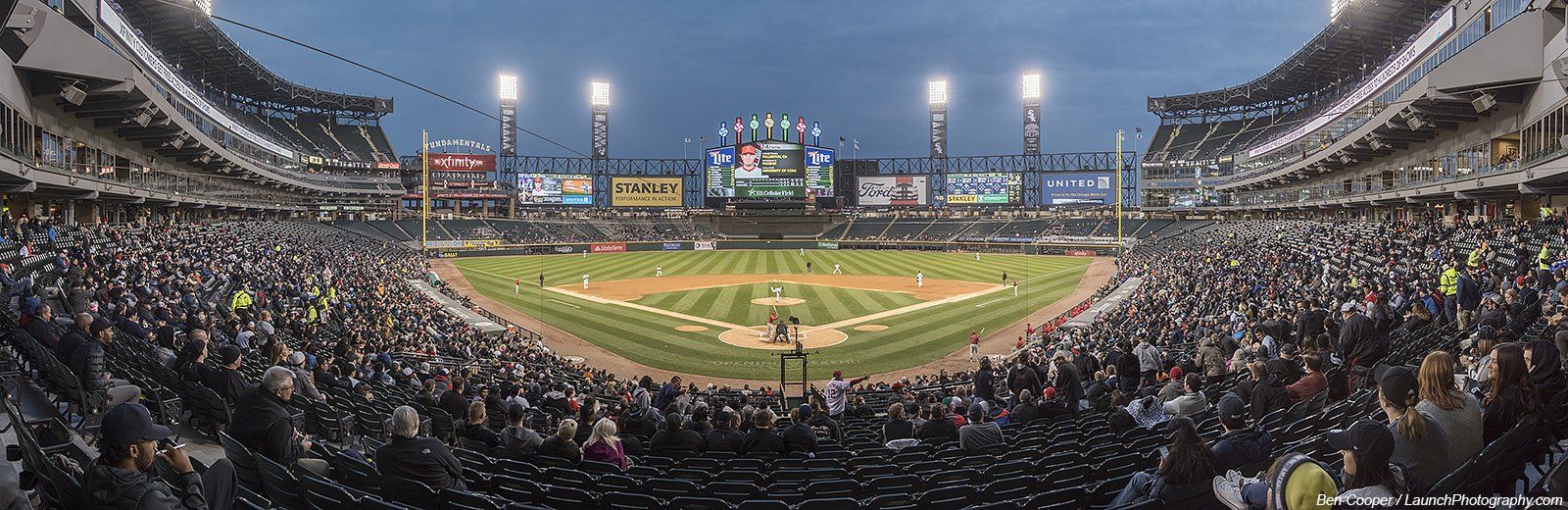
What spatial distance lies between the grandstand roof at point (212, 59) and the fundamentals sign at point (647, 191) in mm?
35684

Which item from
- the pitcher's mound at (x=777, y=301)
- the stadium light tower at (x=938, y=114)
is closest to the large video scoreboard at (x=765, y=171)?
the stadium light tower at (x=938, y=114)

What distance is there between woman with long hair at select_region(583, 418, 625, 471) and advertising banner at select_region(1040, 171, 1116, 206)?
9928 centimetres

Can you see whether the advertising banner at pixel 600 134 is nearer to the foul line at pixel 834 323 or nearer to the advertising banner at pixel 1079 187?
the advertising banner at pixel 1079 187

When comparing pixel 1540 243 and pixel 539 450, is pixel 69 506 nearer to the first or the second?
pixel 539 450

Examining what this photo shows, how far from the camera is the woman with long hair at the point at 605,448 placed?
7078mm

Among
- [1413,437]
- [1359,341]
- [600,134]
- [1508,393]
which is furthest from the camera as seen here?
[600,134]

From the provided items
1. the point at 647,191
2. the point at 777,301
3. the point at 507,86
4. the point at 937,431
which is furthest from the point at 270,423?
the point at 507,86

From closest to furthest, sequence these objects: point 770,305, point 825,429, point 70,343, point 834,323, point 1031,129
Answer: point 70,343, point 825,429, point 834,323, point 770,305, point 1031,129

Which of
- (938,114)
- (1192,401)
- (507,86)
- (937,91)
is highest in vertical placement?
(937,91)

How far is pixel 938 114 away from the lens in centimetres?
11019

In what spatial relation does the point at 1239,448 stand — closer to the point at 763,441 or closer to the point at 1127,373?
the point at 763,441

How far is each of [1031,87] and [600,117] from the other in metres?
63.0

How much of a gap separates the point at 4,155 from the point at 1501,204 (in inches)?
2107

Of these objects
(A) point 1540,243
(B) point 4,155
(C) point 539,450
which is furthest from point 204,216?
(A) point 1540,243
